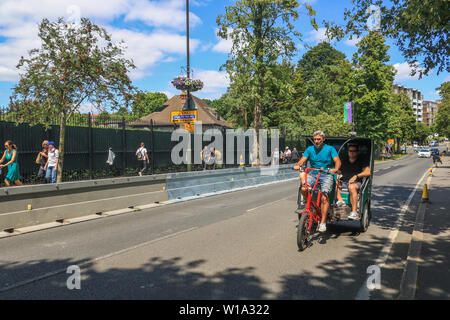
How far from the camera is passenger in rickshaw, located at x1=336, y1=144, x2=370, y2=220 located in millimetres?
Result: 6930

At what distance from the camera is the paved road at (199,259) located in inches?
165

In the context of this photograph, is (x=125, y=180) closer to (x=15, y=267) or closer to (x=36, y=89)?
(x=36, y=89)

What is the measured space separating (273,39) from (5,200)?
20611mm

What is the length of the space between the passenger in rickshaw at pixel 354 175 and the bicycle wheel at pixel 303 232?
1271 millimetres

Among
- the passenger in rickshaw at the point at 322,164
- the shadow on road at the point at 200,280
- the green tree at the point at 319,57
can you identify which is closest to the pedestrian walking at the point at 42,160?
the shadow on road at the point at 200,280

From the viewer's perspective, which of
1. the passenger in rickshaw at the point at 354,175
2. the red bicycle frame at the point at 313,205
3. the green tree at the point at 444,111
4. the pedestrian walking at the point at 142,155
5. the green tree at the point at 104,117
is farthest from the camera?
the green tree at the point at 444,111

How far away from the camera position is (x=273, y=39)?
2403cm

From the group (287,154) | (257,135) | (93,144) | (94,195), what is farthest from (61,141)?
(287,154)

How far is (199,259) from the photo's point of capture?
17.8 feet

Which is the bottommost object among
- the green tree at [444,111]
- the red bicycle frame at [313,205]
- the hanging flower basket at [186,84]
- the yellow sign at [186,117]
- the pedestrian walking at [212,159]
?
the red bicycle frame at [313,205]

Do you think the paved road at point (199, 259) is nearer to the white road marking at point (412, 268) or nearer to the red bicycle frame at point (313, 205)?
the white road marking at point (412, 268)

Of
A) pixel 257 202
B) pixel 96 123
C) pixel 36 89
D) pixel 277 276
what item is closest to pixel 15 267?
pixel 277 276

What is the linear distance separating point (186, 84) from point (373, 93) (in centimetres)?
3815
